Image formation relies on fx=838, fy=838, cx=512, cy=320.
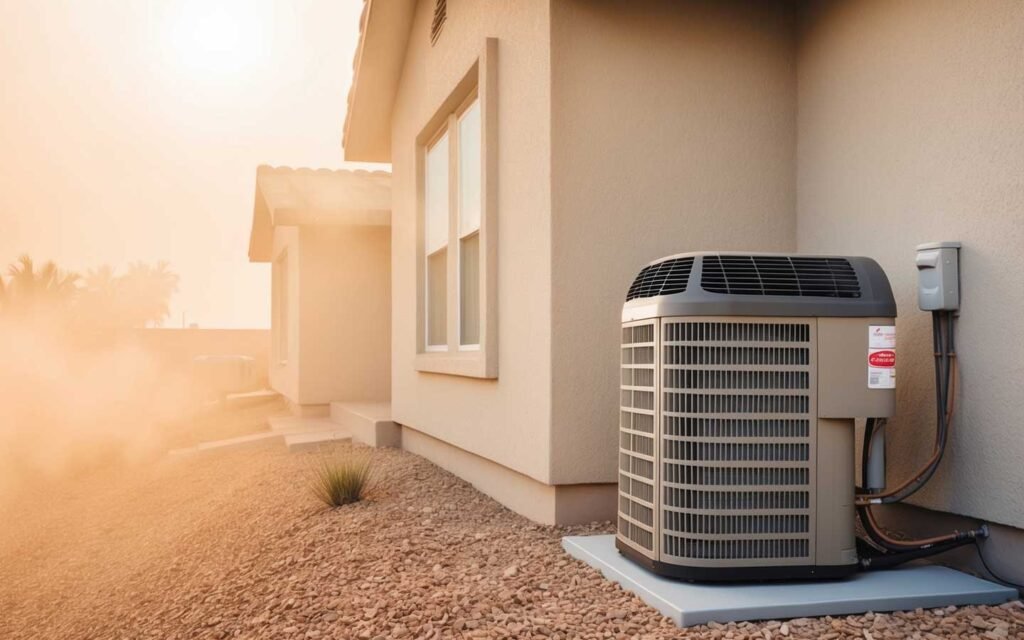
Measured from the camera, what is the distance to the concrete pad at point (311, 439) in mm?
8453

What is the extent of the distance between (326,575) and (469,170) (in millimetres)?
3129

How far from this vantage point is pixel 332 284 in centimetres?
1116

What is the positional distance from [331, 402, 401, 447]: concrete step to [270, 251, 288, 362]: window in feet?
10.8

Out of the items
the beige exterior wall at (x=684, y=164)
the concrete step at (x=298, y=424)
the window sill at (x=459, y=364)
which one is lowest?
the concrete step at (x=298, y=424)

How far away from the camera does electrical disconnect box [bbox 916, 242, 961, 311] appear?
330cm

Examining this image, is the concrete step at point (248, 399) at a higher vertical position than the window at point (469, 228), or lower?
lower

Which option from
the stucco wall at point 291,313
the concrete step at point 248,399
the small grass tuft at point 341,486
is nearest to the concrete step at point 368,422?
the stucco wall at point 291,313

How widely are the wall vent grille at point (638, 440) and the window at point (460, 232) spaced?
67.0 inches

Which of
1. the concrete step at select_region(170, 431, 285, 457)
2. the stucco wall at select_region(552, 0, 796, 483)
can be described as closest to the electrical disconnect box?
the stucco wall at select_region(552, 0, 796, 483)

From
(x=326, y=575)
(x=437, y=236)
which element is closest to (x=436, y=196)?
(x=437, y=236)

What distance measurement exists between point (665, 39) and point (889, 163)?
1.38m

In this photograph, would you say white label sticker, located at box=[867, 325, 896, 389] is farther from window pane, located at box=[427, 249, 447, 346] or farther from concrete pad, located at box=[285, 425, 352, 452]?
concrete pad, located at box=[285, 425, 352, 452]

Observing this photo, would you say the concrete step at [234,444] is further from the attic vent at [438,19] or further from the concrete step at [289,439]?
the attic vent at [438,19]

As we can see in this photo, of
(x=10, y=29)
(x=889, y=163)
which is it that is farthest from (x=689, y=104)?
(x=10, y=29)
